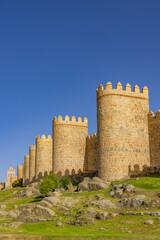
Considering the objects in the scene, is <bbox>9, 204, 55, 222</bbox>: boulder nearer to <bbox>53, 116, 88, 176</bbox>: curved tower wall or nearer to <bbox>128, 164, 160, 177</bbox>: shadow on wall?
<bbox>128, 164, 160, 177</bbox>: shadow on wall

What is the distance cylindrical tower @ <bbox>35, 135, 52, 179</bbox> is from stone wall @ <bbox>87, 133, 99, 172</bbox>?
33.1ft

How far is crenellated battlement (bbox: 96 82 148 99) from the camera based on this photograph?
1321 inches

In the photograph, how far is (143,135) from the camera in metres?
33.1

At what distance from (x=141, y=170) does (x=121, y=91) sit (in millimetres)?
8453

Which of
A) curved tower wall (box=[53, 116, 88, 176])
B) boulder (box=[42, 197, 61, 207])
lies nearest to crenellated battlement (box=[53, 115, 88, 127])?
curved tower wall (box=[53, 116, 88, 176])

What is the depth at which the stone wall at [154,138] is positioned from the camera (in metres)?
32.1

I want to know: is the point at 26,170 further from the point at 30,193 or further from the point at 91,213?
the point at 91,213

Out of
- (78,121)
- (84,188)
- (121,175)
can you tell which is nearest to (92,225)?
(84,188)

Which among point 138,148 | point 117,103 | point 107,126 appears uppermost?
point 117,103

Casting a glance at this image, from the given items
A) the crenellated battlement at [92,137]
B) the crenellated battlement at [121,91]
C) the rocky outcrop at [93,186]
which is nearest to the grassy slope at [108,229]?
the rocky outcrop at [93,186]

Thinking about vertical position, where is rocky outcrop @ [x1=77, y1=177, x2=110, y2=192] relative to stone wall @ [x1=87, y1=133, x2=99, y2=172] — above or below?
below

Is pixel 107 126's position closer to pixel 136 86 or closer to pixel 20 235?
pixel 136 86

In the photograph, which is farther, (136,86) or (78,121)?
(78,121)

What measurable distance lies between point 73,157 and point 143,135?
12.5m
